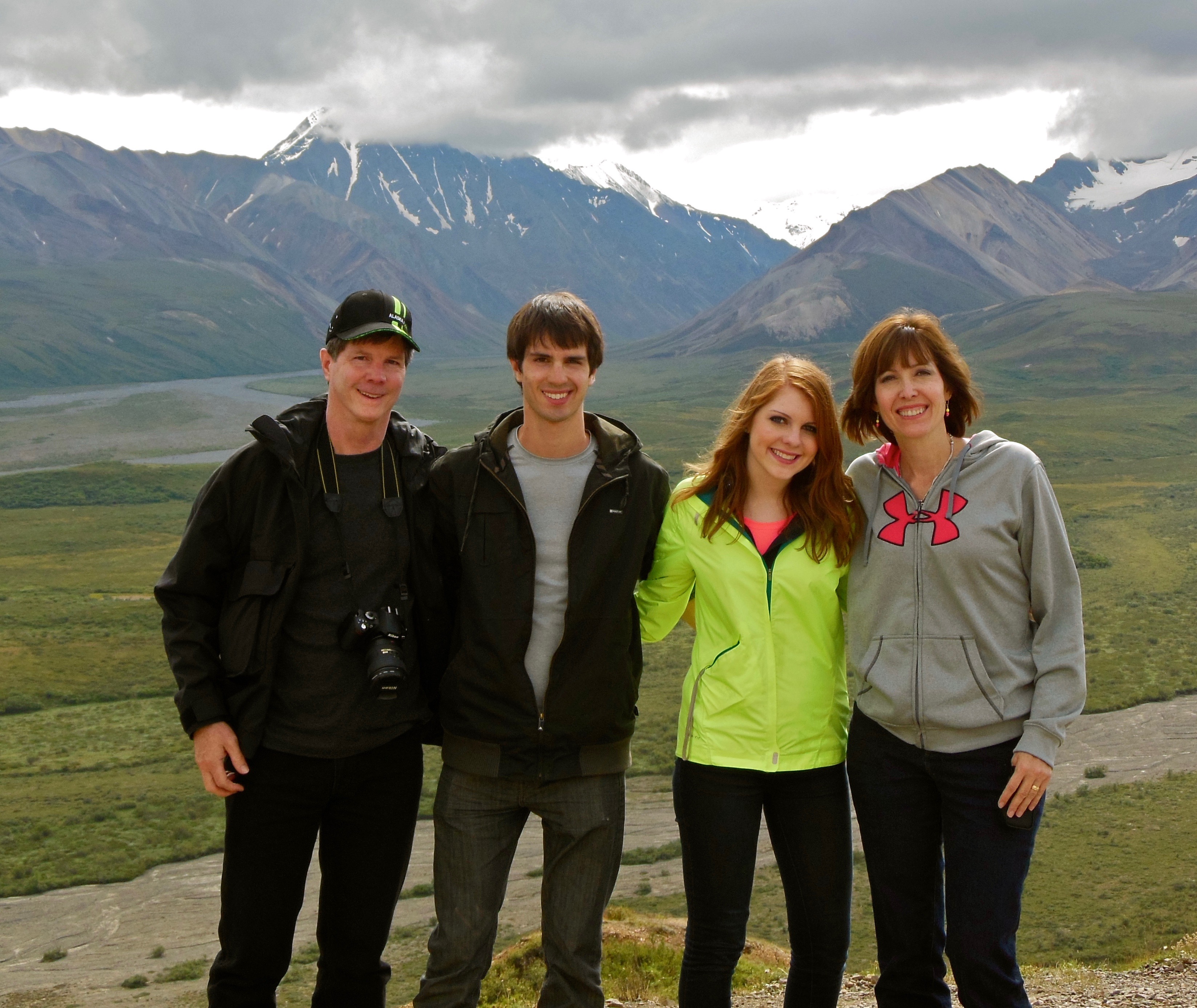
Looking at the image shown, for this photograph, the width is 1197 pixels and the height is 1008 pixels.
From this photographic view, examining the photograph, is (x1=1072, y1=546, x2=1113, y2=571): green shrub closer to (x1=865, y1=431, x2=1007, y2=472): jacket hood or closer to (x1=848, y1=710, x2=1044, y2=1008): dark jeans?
(x1=865, y1=431, x2=1007, y2=472): jacket hood

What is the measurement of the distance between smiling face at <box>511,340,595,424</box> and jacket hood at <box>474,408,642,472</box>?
188 millimetres

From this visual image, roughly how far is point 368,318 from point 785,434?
71.5 inches

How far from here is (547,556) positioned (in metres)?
4.30

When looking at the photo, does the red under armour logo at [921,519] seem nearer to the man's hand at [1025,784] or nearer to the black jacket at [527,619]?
the man's hand at [1025,784]

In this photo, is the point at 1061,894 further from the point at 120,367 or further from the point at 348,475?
the point at 120,367

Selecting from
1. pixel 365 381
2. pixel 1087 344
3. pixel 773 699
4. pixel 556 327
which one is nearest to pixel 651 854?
pixel 773 699

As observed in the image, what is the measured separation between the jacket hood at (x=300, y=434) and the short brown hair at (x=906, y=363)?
1.85 metres

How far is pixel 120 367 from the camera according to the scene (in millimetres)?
176750

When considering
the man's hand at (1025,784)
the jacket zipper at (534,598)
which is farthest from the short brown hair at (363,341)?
the man's hand at (1025,784)

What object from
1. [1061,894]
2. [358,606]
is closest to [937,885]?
[358,606]

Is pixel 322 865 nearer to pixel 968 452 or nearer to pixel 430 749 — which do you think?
pixel 968 452

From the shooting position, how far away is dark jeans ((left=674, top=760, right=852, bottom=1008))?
4.22 meters

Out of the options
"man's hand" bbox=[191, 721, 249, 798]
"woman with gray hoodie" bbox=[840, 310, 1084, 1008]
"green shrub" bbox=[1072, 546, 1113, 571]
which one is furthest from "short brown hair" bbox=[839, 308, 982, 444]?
"green shrub" bbox=[1072, 546, 1113, 571]

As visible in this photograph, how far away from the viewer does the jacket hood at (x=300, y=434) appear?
14.0 ft
